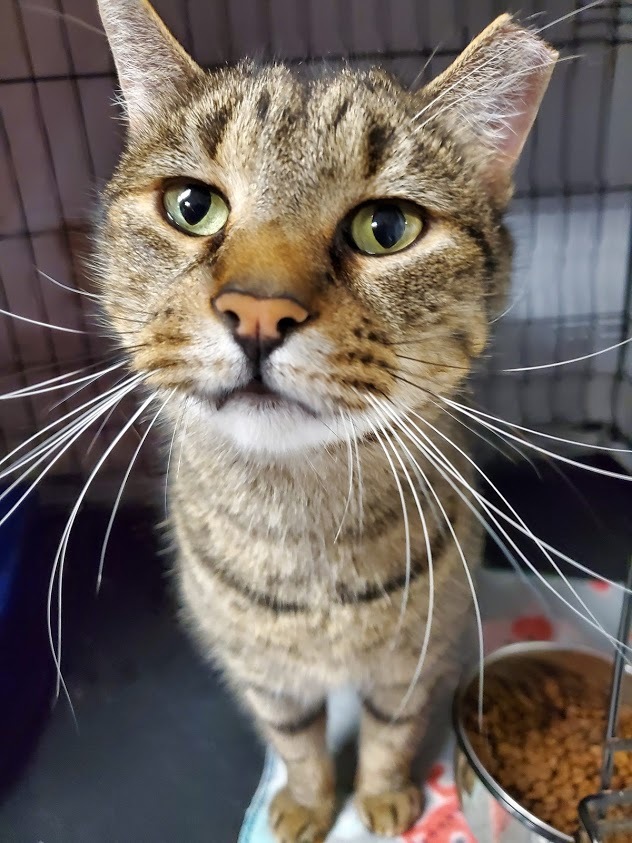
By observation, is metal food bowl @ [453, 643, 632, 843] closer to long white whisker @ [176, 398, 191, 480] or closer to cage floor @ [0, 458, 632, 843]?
cage floor @ [0, 458, 632, 843]

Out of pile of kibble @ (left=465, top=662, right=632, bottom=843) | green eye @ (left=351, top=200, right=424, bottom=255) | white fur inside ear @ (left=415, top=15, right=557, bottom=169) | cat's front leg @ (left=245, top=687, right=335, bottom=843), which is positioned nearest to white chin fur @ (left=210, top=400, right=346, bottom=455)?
green eye @ (left=351, top=200, right=424, bottom=255)

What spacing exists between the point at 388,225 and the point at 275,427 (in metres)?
0.21

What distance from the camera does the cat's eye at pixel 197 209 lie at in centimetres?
67

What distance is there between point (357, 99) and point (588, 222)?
0.72 meters

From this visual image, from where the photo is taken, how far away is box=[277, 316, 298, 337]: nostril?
510mm

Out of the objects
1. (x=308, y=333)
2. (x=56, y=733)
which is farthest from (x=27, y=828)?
(x=308, y=333)

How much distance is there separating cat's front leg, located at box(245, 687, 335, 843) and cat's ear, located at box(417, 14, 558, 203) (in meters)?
0.64

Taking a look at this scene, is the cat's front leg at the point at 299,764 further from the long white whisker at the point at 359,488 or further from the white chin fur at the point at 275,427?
the white chin fur at the point at 275,427

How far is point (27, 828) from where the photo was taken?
0.98m

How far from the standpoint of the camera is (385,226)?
2.12 feet

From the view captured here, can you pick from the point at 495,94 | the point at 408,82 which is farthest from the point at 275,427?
the point at 408,82

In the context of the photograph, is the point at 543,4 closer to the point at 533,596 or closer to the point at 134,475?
the point at 533,596

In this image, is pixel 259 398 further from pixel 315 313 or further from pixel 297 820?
pixel 297 820

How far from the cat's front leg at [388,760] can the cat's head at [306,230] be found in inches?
16.4
